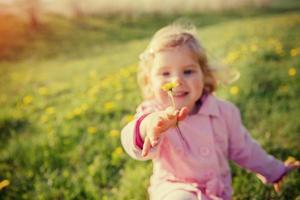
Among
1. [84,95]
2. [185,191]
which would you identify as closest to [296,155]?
[185,191]

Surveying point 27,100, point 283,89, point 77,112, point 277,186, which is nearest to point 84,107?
point 77,112

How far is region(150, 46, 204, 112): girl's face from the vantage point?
2.37 meters

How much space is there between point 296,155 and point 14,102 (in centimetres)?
302

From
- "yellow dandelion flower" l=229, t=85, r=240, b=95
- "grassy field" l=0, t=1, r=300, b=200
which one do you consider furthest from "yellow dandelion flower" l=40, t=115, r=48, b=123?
"yellow dandelion flower" l=229, t=85, r=240, b=95

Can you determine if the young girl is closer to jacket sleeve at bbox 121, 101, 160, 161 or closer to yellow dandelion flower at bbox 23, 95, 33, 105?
jacket sleeve at bbox 121, 101, 160, 161

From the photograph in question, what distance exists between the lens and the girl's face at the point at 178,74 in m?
2.37

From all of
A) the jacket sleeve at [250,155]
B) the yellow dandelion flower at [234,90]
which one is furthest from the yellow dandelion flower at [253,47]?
the jacket sleeve at [250,155]

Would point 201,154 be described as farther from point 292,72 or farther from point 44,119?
point 292,72

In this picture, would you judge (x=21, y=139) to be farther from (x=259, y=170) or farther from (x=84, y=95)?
(x=259, y=170)

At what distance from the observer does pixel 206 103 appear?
2.58m

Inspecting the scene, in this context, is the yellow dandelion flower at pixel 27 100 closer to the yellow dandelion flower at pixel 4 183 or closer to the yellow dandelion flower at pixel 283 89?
the yellow dandelion flower at pixel 4 183

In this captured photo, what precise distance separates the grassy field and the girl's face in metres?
0.43

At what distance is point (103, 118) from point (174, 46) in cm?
160

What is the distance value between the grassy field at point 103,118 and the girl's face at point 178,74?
1.42ft
